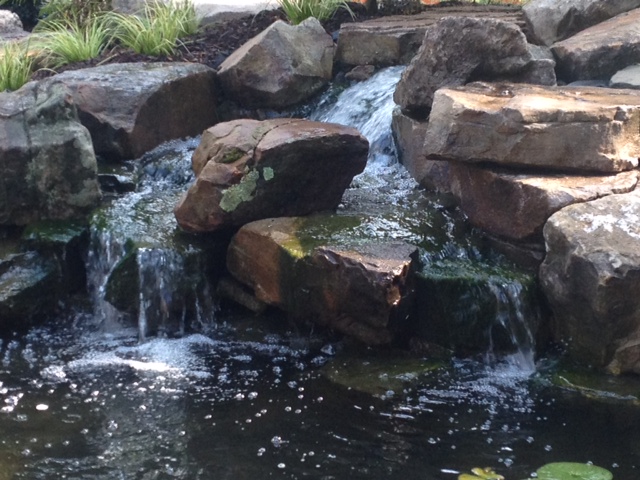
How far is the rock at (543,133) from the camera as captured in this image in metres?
4.65

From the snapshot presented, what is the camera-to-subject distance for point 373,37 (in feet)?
24.5

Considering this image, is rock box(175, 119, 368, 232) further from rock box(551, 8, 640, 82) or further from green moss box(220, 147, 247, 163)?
rock box(551, 8, 640, 82)

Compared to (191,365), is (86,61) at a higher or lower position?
higher

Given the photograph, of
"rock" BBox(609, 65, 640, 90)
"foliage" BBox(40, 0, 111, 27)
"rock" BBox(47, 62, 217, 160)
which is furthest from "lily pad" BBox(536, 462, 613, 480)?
"foliage" BBox(40, 0, 111, 27)

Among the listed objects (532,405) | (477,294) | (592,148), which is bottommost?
(532,405)

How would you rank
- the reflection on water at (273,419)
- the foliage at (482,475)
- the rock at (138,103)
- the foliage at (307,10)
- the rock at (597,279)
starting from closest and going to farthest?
the foliage at (482,475) → the reflection on water at (273,419) → the rock at (597,279) → the rock at (138,103) → the foliage at (307,10)

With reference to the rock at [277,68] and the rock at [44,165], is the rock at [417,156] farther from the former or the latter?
the rock at [44,165]

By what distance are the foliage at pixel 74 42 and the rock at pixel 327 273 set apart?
11.9ft

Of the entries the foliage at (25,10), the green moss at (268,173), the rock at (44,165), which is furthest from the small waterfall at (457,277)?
the foliage at (25,10)

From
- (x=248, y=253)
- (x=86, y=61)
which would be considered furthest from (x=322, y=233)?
(x=86, y=61)

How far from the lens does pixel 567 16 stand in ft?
22.5

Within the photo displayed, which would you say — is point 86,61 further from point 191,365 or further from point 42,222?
point 191,365

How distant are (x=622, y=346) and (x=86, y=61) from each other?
5.40 meters

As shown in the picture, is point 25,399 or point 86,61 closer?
point 25,399
